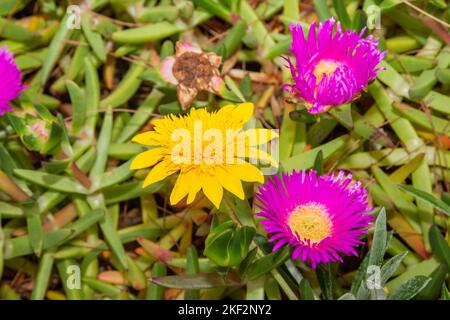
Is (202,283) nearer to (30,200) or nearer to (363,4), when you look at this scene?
(30,200)

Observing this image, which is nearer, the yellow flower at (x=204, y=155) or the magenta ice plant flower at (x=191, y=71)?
the yellow flower at (x=204, y=155)

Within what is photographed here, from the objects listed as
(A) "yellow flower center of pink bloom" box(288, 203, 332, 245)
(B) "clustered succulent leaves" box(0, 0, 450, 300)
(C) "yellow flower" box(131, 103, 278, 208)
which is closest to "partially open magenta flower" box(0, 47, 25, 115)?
(B) "clustered succulent leaves" box(0, 0, 450, 300)

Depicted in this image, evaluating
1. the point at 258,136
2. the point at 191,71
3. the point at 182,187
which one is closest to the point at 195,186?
the point at 182,187

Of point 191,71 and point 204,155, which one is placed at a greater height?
point 191,71

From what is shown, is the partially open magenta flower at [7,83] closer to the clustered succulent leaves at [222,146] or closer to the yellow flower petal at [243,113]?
the clustered succulent leaves at [222,146]

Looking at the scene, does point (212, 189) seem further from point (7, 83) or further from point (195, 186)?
point (7, 83)

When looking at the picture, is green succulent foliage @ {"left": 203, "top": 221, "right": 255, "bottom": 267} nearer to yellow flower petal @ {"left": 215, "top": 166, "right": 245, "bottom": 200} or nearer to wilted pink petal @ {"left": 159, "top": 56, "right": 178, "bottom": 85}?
yellow flower petal @ {"left": 215, "top": 166, "right": 245, "bottom": 200}

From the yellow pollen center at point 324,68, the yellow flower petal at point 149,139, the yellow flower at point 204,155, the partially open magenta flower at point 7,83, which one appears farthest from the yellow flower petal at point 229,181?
the partially open magenta flower at point 7,83
